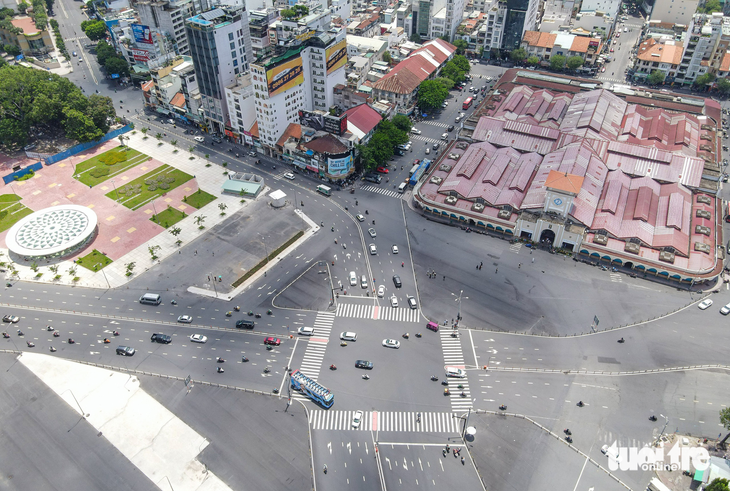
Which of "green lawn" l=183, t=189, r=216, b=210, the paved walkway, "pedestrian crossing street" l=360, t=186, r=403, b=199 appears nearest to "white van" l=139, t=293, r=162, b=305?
the paved walkway

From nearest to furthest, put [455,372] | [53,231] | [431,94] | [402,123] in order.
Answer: [455,372] < [53,231] < [402,123] < [431,94]

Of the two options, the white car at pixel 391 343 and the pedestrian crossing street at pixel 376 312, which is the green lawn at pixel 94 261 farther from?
the white car at pixel 391 343

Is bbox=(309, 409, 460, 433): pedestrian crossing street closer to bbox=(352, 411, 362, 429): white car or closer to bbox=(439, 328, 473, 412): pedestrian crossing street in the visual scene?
bbox=(352, 411, 362, 429): white car

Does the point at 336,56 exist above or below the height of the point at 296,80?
above

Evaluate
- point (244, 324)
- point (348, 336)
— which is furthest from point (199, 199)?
point (348, 336)

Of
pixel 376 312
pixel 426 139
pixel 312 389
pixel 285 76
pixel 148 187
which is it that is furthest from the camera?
pixel 426 139

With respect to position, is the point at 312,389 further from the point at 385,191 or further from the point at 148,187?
the point at 148,187

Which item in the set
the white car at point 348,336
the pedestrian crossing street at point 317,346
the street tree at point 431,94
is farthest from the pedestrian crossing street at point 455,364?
the street tree at point 431,94
